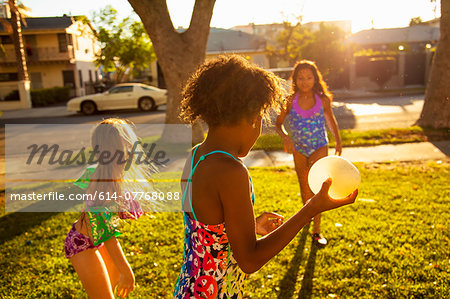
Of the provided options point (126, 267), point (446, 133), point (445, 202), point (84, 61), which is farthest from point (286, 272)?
point (84, 61)

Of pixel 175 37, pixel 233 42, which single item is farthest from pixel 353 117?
pixel 233 42

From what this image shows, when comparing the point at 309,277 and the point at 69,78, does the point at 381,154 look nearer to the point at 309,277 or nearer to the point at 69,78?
the point at 309,277

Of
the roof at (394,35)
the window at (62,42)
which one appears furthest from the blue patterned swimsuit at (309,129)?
the window at (62,42)

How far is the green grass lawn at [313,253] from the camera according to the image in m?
3.67

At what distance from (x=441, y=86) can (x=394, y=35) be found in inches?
1300

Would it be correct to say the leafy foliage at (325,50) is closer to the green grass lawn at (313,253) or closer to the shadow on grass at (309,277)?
the green grass lawn at (313,253)

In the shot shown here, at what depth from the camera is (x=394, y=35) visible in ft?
134

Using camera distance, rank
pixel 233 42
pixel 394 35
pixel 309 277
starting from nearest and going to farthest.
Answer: pixel 309 277
pixel 233 42
pixel 394 35

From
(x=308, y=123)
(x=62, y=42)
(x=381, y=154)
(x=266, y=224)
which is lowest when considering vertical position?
(x=381, y=154)

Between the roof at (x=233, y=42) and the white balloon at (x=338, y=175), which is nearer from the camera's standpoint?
the white balloon at (x=338, y=175)

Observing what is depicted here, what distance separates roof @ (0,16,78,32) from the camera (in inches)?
1388

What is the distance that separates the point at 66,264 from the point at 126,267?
2.07 metres

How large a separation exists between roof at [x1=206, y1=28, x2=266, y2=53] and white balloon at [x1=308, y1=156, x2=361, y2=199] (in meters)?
35.6

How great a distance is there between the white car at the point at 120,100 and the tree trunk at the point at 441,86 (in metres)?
13.4
